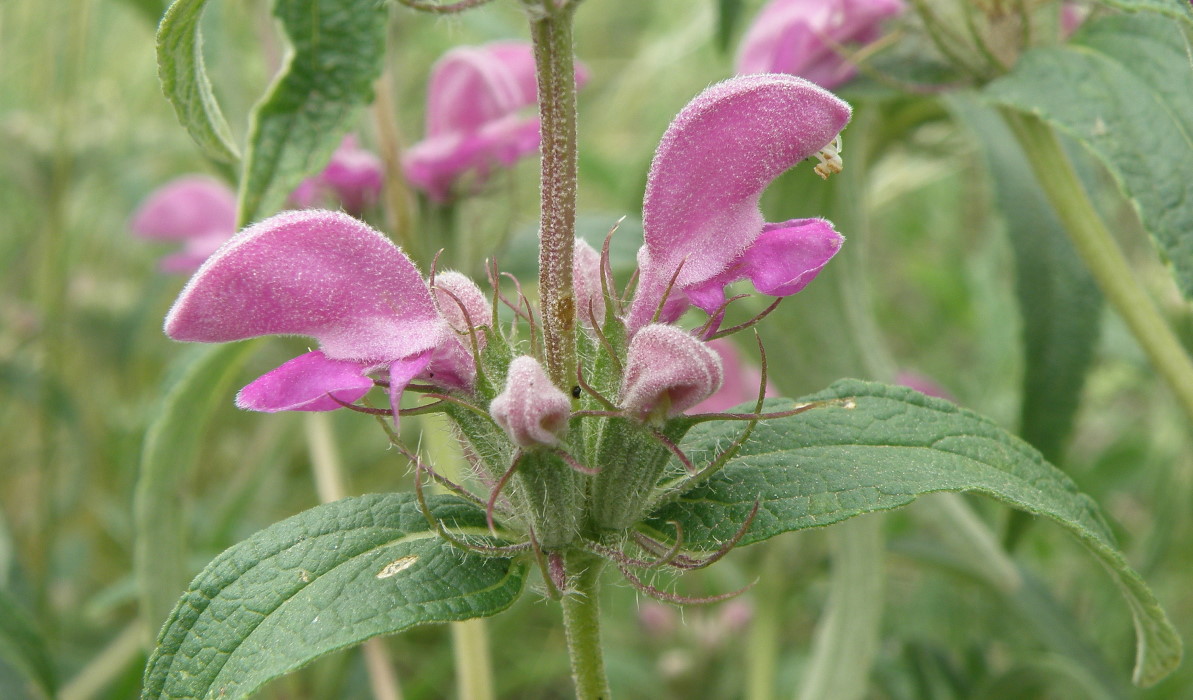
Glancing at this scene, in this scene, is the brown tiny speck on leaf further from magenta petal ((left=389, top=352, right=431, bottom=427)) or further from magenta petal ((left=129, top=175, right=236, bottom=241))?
magenta petal ((left=129, top=175, right=236, bottom=241))

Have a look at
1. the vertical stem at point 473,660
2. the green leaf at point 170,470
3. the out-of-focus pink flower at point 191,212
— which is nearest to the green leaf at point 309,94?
the green leaf at point 170,470

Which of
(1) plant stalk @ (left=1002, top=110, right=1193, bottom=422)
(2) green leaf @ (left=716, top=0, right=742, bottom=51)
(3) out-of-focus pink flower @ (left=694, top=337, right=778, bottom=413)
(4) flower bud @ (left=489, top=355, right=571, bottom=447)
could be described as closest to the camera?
(4) flower bud @ (left=489, top=355, right=571, bottom=447)

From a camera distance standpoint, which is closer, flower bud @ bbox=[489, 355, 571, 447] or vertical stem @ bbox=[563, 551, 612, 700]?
flower bud @ bbox=[489, 355, 571, 447]

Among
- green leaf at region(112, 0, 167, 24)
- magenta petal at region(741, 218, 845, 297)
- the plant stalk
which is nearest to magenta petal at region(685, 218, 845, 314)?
magenta petal at region(741, 218, 845, 297)

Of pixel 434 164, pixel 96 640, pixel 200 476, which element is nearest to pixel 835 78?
pixel 434 164

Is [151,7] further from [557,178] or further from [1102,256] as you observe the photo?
[1102,256]

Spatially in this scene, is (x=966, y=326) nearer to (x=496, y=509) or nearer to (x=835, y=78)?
(x=835, y=78)
